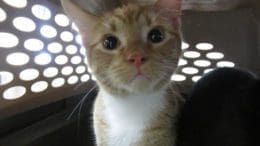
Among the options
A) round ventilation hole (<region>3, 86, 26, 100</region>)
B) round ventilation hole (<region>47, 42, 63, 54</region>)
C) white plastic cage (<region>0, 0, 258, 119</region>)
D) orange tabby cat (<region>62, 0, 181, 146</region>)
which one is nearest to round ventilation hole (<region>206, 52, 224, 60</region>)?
white plastic cage (<region>0, 0, 258, 119</region>)

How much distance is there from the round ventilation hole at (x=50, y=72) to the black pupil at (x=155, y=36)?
34 centimetres

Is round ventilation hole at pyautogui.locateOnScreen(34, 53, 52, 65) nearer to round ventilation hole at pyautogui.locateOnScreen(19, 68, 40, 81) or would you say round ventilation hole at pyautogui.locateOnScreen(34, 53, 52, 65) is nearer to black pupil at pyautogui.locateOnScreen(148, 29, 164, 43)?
round ventilation hole at pyautogui.locateOnScreen(19, 68, 40, 81)

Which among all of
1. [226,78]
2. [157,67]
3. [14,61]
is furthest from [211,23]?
[14,61]

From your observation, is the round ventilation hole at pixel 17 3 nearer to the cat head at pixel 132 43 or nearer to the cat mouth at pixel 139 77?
the cat head at pixel 132 43

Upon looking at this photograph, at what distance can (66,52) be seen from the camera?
115 centimetres

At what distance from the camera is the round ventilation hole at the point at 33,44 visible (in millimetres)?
1032

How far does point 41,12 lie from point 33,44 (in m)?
0.08

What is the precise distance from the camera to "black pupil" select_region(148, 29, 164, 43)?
885mm

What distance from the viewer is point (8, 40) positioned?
978 millimetres

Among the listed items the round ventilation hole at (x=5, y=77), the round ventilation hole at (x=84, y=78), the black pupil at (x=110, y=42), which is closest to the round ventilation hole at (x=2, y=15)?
the round ventilation hole at (x=5, y=77)

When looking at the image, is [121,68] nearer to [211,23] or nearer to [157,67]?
[157,67]

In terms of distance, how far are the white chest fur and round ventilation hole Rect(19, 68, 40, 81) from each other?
233 millimetres

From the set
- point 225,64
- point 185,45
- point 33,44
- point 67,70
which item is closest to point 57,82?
point 67,70

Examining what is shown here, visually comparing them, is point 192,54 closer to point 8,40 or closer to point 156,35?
point 156,35
